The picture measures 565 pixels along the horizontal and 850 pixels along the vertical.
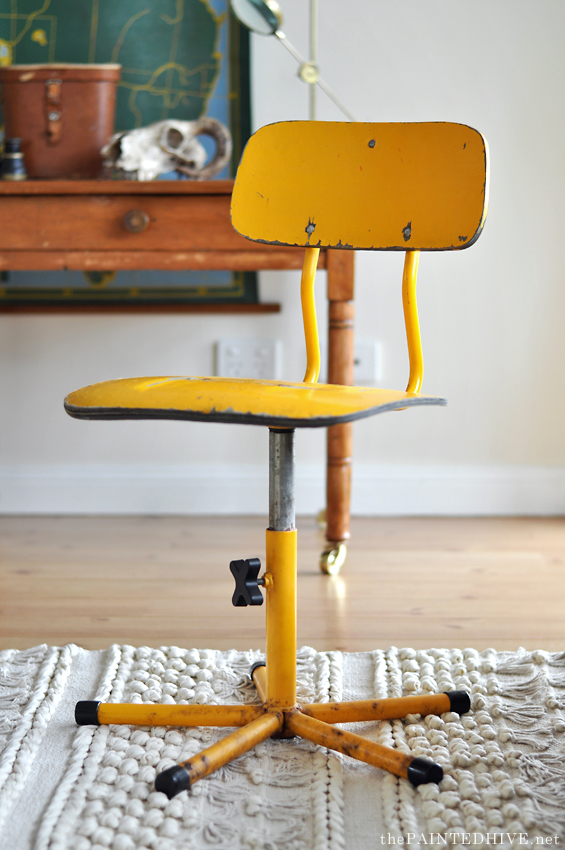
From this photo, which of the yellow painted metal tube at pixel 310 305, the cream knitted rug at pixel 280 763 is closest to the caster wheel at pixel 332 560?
the cream knitted rug at pixel 280 763

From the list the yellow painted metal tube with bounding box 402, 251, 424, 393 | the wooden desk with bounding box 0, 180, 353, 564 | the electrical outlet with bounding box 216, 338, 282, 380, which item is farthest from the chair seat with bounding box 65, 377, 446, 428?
the electrical outlet with bounding box 216, 338, 282, 380

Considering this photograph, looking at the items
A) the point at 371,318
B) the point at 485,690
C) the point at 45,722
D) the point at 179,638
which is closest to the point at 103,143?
the point at 371,318

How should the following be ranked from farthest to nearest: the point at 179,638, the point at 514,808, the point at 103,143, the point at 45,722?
the point at 103,143 < the point at 179,638 < the point at 45,722 < the point at 514,808

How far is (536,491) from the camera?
1.78 metres

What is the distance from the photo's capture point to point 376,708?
0.84 m

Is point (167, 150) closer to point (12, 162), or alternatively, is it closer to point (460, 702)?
point (12, 162)

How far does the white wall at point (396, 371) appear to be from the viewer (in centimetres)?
169

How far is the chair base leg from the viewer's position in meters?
0.72

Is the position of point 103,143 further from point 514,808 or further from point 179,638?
point 514,808

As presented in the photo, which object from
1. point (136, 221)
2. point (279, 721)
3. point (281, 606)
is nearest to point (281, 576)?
point (281, 606)

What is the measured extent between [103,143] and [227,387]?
96 cm

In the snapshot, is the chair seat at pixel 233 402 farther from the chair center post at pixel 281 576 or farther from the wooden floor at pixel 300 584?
the wooden floor at pixel 300 584

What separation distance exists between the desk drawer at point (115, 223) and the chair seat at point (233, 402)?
0.57m

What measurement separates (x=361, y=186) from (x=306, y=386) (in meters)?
0.32
